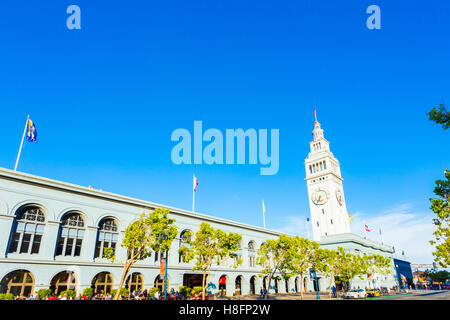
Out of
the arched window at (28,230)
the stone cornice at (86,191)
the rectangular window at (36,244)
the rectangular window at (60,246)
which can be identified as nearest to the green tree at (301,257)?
the stone cornice at (86,191)

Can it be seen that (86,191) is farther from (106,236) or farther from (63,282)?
(63,282)

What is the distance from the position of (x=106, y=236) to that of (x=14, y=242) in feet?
31.0

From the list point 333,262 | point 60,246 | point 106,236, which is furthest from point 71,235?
point 333,262

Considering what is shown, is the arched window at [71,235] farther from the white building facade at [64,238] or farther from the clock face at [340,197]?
Answer: the clock face at [340,197]

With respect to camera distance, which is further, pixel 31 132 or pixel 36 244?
pixel 31 132

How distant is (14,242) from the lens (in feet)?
95.3

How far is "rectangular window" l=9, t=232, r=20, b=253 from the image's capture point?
28.8m

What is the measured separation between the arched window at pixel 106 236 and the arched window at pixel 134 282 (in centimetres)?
427

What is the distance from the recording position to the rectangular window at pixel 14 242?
28.8 metres

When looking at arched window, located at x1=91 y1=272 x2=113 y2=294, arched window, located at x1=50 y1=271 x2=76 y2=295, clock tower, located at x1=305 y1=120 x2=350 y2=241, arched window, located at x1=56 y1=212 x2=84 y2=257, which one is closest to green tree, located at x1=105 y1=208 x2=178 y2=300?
arched window, located at x1=91 y1=272 x2=113 y2=294

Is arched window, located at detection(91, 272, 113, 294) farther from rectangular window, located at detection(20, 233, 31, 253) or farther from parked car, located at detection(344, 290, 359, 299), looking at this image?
parked car, located at detection(344, 290, 359, 299)

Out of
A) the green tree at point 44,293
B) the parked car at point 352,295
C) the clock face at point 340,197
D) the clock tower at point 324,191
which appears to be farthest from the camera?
the clock face at point 340,197
